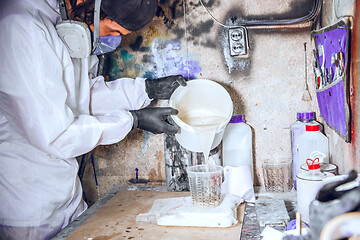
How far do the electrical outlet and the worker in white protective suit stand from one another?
534 millimetres

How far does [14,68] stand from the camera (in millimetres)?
1528

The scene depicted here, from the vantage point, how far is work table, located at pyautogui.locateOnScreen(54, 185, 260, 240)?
4.88ft

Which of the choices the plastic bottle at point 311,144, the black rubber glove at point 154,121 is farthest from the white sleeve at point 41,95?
the plastic bottle at point 311,144

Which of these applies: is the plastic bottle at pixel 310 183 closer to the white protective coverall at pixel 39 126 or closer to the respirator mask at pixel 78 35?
the white protective coverall at pixel 39 126

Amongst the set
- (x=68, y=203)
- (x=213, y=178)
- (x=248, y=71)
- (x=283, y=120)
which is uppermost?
(x=248, y=71)

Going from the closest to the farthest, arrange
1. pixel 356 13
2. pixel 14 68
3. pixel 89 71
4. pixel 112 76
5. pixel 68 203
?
pixel 356 13 < pixel 14 68 < pixel 68 203 < pixel 89 71 < pixel 112 76

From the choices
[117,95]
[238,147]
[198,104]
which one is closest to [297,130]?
[238,147]

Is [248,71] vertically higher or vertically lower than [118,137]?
higher

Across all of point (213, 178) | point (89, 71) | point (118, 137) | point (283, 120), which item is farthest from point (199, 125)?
point (89, 71)

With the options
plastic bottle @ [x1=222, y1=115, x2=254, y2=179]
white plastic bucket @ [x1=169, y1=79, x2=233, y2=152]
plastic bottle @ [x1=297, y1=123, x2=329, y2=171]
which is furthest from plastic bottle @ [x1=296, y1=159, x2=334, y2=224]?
plastic bottle @ [x1=222, y1=115, x2=254, y2=179]

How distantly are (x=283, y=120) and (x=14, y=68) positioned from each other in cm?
153

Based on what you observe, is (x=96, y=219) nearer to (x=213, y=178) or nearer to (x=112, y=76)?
(x=213, y=178)

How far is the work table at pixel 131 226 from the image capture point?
1.49 m

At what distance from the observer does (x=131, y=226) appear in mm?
1595
